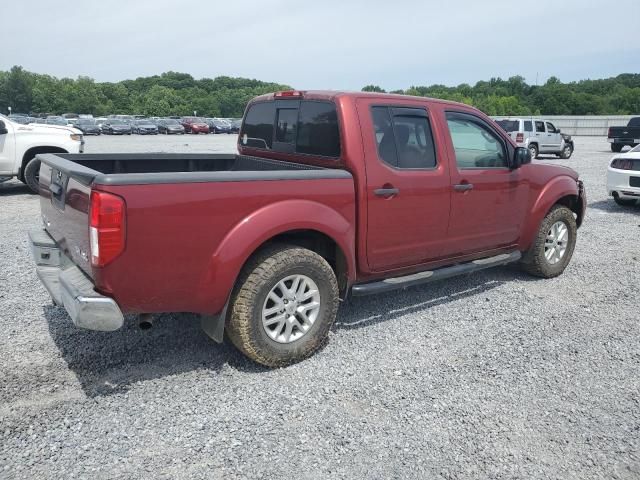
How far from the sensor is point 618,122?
49.4 meters

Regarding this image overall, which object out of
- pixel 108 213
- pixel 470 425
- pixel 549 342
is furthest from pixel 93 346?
pixel 549 342

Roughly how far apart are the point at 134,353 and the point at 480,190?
322cm

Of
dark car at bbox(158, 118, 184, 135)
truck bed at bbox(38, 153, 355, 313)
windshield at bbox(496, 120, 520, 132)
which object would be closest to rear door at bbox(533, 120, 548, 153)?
windshield at bbox(496, 120, 520, 132)

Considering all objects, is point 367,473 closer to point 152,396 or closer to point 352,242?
point 152,396

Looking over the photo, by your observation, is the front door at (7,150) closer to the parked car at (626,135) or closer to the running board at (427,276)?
the running board at (427,276)

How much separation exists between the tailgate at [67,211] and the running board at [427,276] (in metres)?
1.96

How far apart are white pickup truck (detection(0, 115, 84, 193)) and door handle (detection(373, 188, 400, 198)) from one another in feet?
27.2

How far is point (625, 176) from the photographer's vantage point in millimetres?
9953

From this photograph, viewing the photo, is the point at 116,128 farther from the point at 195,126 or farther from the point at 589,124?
the point at 589,124

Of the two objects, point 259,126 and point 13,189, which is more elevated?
point 259,126

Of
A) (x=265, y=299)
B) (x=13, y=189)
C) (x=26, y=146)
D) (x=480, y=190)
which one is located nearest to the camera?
(x=265, y=299)

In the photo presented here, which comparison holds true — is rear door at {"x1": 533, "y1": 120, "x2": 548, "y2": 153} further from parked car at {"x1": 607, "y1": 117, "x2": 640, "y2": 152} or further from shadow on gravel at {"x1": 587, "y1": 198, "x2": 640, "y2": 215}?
shadow on gravel at {"x1": 587, "y1": 198, "x2": 640, "y2": 215}

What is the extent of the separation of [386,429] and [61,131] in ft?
33.5

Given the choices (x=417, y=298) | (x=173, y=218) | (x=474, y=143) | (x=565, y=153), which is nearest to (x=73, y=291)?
(x=173, y=218)
